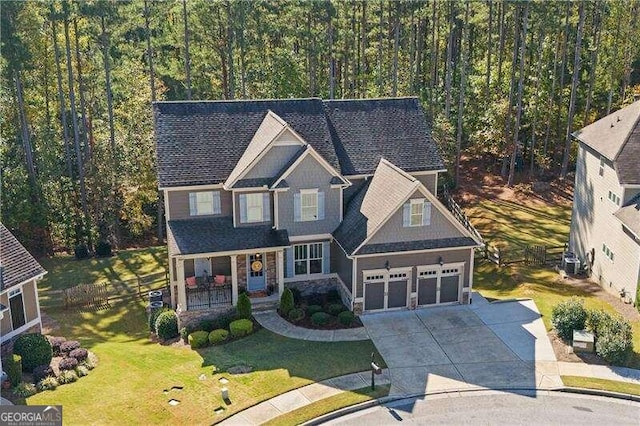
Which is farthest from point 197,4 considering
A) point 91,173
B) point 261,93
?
point 91,173

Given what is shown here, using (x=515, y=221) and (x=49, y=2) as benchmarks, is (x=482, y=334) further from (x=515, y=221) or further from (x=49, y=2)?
(x=49, y=2)

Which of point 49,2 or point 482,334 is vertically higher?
point 49,2

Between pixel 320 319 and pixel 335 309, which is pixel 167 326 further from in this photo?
pixel 335 309

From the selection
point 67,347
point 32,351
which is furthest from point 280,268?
point 32,351

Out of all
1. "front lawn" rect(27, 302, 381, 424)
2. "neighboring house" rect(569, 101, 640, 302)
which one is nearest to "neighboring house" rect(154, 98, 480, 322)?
"front lawn" rect(27, 302, 381, 424)

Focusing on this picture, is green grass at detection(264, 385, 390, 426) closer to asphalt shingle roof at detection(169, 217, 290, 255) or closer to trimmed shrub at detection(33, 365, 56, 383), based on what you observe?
trimmed shrub at detection(33, 365, 56, 383)

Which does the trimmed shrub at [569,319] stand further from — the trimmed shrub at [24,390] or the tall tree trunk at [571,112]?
the tall tree trunk at [571,112]
